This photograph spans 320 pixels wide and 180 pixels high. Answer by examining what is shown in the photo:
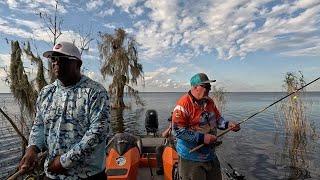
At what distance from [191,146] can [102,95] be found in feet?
7.71

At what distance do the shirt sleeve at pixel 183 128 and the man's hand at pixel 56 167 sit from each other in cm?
218

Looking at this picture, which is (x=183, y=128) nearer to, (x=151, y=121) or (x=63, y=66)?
(x=63, y=66)

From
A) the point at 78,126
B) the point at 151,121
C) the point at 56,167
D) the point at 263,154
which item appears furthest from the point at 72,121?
the point at 263,154

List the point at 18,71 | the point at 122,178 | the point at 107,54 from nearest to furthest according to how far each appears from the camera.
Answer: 1. the point at 122,178
2. the point at 18,71
3. the point at 107,54

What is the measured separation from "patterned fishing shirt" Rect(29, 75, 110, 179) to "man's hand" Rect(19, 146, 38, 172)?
0.40 feet

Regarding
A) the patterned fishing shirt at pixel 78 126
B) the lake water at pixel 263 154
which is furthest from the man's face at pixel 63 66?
the lake water at pixel 263 154

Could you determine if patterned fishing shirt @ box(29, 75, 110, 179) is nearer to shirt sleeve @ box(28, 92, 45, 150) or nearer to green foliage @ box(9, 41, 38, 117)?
shirt sleeve @ box(28, 92, 45, 150)

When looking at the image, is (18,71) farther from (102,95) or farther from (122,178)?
(102,95)

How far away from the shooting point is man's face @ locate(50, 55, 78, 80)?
2.81 metres

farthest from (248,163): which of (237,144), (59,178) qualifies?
(59,178)

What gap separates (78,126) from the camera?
9.10ft

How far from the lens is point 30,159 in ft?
9.40

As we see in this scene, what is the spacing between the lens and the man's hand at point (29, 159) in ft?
9.27

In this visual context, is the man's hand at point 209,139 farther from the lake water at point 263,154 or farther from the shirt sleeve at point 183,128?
the lake water at point 263,154
